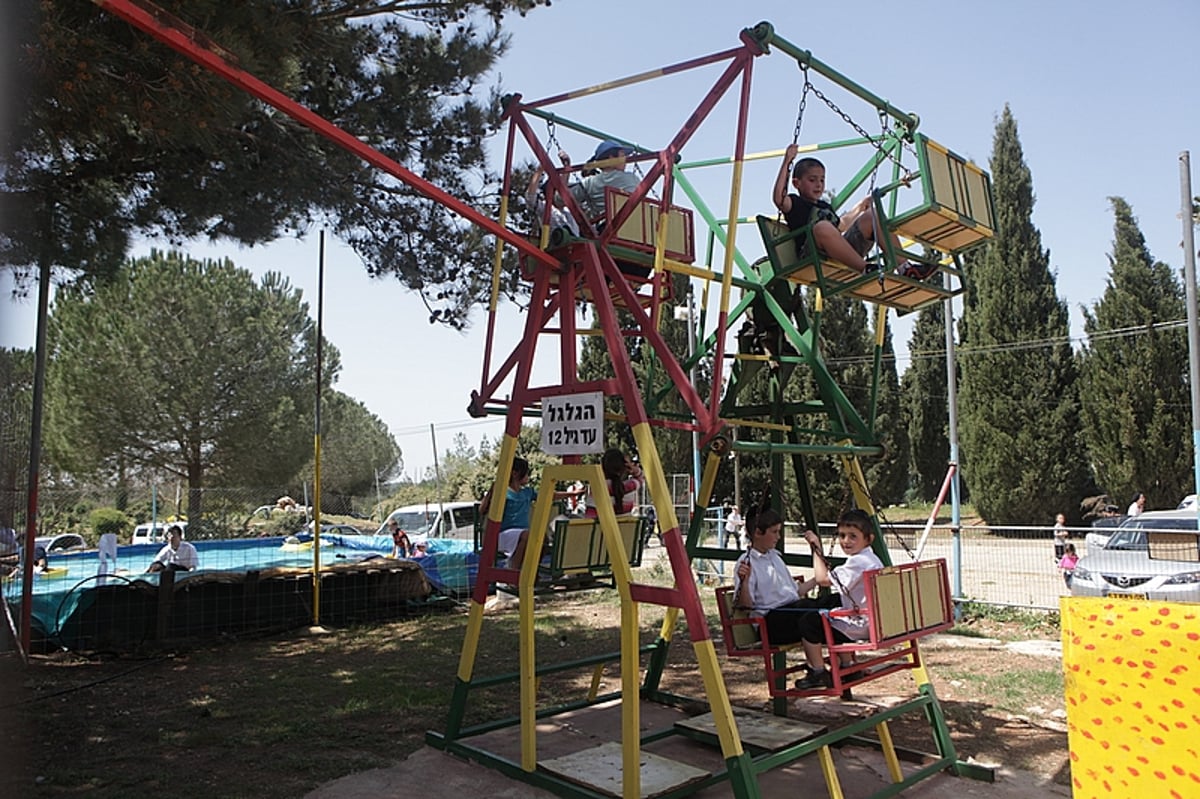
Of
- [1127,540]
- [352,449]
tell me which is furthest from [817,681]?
[352,449]

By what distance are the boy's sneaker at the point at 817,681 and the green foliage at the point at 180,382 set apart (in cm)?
2791

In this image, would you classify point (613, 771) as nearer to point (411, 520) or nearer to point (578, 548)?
point (578, 548)

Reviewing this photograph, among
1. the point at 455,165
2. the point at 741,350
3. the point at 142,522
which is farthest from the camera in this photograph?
the point at 142,522

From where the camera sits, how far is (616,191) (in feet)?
17.6

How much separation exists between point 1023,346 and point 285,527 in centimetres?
2350

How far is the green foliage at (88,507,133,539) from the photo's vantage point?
2402cm

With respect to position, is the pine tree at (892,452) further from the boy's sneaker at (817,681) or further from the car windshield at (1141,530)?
the boy's sneaker at (817,681)

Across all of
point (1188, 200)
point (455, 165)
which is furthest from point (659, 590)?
point (1188, 200)

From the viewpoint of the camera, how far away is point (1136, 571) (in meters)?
10.5

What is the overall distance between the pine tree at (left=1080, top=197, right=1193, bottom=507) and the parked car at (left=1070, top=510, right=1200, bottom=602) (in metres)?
17.2

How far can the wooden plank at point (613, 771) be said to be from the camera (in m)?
4.62

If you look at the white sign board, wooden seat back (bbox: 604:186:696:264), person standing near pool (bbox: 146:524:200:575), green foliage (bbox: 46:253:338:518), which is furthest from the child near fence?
green foliage (bbox: 46:253:338:518)

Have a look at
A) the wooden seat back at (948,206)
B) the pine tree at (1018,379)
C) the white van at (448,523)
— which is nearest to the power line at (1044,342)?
the pine tree at (1018,379)

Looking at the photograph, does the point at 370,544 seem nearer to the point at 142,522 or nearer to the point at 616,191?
the point at 142,522
